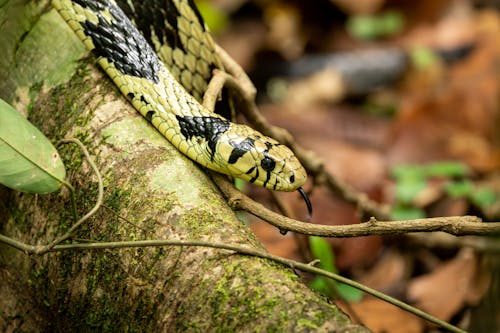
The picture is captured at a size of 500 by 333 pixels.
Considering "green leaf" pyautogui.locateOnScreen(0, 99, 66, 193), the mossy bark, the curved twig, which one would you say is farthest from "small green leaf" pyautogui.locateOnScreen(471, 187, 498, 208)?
"green leaf" pyautogui.locateOnScreen(0, 99, 66, 193)

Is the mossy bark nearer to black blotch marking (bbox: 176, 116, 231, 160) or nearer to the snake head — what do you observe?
black blotch marking (bbox: 176, 116, 231, 160)

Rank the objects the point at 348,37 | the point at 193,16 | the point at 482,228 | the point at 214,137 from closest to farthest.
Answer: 1. the point at 482,228
2. the point at 214,137
3. the point at 193,16
4. the point at 348,37

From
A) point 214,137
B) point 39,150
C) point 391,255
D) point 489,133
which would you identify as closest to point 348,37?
point 489,133

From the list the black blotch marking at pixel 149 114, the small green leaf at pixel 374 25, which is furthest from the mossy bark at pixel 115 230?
the small green leaf at pixel 374 25

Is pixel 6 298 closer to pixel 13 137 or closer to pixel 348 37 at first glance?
pixel 13 137

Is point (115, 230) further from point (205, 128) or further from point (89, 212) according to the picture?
point (205, 128)

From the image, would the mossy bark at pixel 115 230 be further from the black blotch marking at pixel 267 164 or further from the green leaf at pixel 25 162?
the black blotch marking at pixel 267 164
